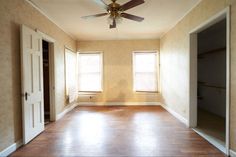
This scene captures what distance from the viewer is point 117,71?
6.38 meters

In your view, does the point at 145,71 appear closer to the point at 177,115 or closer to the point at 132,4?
the point at 177,115

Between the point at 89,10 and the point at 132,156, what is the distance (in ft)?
10.2

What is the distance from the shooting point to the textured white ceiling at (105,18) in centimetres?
315

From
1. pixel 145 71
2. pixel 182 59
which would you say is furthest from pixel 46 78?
pixel 182 59

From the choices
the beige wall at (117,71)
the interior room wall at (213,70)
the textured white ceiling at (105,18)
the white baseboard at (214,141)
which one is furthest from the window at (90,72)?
the white baseboard at (214,141)

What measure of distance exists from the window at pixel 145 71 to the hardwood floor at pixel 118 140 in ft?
7.46

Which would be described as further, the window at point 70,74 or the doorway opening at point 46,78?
the window at point 70,74

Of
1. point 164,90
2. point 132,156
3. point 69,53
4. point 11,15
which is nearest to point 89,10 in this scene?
point 11,15

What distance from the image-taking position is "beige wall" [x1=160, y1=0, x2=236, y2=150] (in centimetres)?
230

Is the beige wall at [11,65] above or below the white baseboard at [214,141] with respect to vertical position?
above

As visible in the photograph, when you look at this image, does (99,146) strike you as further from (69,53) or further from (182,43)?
(69,53)

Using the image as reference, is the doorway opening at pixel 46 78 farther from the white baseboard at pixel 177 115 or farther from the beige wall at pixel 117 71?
the white baseboard at pixel 177 115

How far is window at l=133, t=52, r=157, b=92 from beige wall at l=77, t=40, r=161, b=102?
0.21m

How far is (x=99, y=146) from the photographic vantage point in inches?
107
